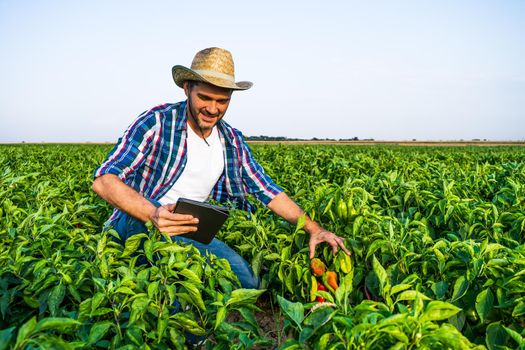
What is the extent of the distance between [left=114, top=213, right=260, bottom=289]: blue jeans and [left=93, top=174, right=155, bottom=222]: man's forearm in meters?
0.18

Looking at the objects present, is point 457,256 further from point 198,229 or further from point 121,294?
point 121,294

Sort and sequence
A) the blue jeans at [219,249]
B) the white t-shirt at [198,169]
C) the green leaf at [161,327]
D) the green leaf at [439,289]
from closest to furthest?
the green leaf at [161,327] → the green leaf at [439,289] → the blue jeans at [219,249] → the white t-shirt at [198,169]

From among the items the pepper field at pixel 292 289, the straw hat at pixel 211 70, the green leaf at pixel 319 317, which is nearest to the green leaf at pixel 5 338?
the pepper field at pixel 292 289

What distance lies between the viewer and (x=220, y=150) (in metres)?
3.54

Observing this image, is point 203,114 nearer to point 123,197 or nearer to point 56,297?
point 123,197

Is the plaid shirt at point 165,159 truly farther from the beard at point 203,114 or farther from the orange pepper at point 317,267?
the orange pepper at point 317,267

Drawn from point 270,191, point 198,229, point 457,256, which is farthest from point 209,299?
point 270,191

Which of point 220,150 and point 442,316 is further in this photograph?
point 220,150

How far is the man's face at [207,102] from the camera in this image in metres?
3.09

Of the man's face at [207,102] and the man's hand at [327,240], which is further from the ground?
the man's face at [207,102]

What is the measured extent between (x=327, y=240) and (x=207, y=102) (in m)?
1.30

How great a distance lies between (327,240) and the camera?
2432mm

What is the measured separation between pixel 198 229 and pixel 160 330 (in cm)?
109

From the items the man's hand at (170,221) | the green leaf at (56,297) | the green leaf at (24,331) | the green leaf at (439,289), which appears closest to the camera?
the green leaf at (24,331)
